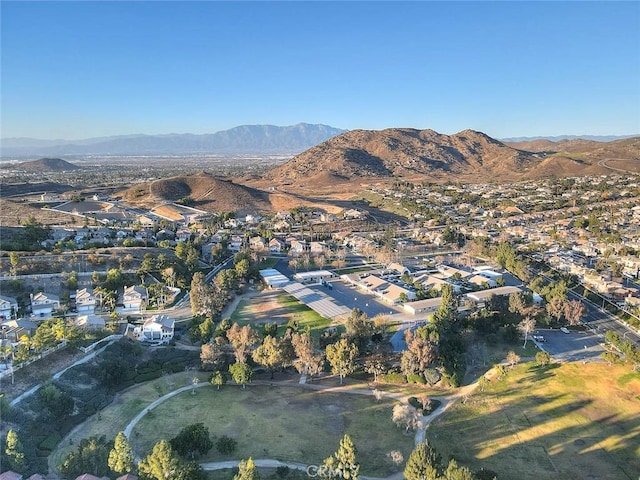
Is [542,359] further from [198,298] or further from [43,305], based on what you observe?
[43,305]

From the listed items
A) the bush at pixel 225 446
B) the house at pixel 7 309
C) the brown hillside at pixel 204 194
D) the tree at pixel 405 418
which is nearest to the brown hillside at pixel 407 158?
the brown hillside at pixel 204 194

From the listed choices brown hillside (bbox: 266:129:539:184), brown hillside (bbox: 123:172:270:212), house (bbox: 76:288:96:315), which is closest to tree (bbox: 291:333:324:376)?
house (bbox: 76:288:96:315)

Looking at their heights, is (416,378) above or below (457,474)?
below

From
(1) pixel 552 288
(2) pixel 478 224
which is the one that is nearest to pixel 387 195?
(2) pixel 478 224

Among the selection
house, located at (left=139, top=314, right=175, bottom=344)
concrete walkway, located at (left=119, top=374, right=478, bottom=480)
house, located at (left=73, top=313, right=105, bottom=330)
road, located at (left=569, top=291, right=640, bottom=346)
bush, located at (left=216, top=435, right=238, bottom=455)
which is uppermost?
house, located at (left=73, top=313, right=105, bottom=330)

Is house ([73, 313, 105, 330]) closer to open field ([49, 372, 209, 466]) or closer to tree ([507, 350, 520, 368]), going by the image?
open field ([49, 372, 209, 466])

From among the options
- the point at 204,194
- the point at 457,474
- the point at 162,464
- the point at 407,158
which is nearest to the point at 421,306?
the point at 457,474
